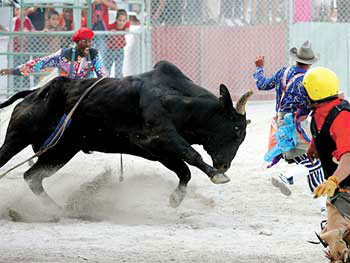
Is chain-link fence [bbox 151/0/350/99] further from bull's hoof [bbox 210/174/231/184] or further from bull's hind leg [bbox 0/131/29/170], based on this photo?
bull's hoof [bbox 210/174/231/184]

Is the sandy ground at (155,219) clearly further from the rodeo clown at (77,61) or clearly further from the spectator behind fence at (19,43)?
the spectator behind fence at (19,43)

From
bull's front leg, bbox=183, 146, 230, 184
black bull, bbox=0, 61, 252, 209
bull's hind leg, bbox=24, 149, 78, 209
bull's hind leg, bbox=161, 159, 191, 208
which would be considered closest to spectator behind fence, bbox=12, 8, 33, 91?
bull's hind leg, bbox=24, 149, 78, 209

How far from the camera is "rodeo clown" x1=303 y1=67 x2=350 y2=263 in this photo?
530 cm

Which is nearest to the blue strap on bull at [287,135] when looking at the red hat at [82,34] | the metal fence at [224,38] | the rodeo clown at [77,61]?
the rodeo clown at [77,61]

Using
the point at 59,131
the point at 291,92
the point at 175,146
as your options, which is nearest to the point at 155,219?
the point at 175,146

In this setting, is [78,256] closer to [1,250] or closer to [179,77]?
[1,250]

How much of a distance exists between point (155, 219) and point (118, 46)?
7.02 meters

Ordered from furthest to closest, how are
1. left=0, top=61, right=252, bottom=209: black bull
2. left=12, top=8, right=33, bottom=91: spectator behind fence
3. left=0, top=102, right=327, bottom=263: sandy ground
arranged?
left=12, top=8, right=33, bottom=91: spectator behind fence
left=0, top=61, right=252, bottom=209: black bull
left=0, top=102, right=327, bottom=263: sandy ground

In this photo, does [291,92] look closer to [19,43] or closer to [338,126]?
[338,126]

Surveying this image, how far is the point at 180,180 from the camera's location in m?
8.25

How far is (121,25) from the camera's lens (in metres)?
14.7

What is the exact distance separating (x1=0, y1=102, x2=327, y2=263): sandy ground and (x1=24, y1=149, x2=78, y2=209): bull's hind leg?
14 centimetres

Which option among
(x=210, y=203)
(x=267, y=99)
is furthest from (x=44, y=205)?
(x=267, y=99)

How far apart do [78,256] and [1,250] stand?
0.66 m
